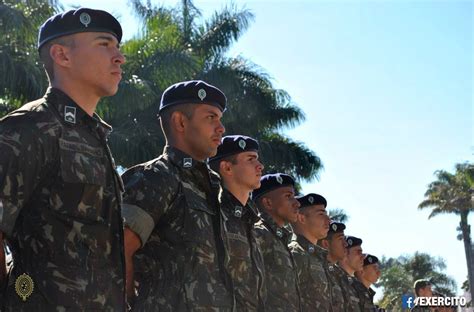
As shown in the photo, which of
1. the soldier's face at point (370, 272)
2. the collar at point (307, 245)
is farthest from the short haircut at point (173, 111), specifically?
the soldier's face at point (370, 272)

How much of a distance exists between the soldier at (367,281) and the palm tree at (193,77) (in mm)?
5408

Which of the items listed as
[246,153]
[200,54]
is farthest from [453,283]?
[246,153]

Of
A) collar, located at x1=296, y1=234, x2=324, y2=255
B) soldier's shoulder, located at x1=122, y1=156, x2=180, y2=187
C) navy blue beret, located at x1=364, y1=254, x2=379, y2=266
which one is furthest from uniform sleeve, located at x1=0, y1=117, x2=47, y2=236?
navy blue beret, located at x1=364, y1=254, x2=379, y2=266

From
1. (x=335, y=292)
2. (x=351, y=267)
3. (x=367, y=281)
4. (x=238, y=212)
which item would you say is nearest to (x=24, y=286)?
(x=238, y=212)

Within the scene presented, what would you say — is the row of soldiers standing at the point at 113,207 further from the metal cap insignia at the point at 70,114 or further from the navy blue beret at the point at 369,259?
the navy blue beret at the point at 369,259

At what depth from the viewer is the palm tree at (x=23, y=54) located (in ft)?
39.3

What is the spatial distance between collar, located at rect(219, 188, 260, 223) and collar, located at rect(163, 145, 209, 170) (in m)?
0.79

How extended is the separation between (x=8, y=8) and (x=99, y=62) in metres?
9.54

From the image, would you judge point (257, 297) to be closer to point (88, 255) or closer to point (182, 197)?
point (182, 197)

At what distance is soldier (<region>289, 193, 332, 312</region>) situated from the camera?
7000 millimetres

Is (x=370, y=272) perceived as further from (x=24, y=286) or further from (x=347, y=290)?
(x=24, y=286)

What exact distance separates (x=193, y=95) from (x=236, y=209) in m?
0.93

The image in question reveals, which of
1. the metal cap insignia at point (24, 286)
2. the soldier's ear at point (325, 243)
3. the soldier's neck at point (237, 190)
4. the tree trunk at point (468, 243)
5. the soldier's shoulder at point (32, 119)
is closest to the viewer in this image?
the metal cap insignia at point (24, 286)

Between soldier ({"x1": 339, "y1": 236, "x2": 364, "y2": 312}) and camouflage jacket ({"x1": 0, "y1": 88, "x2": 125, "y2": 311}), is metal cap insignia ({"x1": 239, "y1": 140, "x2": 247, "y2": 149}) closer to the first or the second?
camouflage jacket ({"x1": 0, "y1": 88, "x2": 125, "y2": 311})
